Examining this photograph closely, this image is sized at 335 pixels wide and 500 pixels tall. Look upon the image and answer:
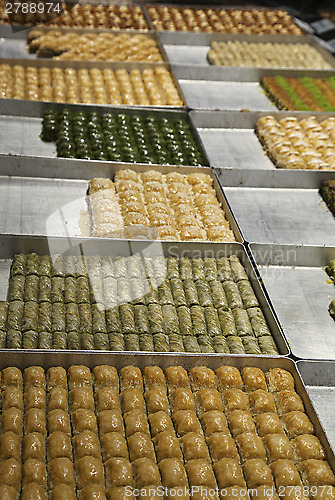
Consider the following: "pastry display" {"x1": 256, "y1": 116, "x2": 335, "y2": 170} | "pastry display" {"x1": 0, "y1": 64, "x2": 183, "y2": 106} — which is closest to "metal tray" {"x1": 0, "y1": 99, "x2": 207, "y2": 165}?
"pastry display" {"x1": 0, "y1": 64, "x2": 183, "y2": 106}

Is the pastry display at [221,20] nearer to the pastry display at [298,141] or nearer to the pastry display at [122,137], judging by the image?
the pastry display at [298,141]

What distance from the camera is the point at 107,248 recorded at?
18.1ft

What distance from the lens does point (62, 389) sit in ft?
14.0

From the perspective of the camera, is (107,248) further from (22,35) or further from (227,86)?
(22,35)

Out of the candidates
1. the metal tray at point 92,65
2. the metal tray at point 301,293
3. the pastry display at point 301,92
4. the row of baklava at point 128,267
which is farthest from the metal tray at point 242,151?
the row of baklava at point 128,267

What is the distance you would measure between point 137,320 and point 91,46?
244 inches

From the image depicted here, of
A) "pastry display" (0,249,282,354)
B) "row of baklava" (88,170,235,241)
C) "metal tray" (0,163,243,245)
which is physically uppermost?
"row of baklava" (88,170,235,241)

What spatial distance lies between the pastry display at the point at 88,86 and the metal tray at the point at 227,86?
473 mm

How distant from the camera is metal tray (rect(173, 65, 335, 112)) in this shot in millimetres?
8906

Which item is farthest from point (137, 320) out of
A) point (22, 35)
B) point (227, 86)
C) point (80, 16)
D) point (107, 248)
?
point (80, 16)

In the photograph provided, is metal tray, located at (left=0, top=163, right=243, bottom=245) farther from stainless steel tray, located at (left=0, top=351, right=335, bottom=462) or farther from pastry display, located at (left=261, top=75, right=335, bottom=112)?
pastry display, located at (left=261, top=75, right=335, bottom=112)

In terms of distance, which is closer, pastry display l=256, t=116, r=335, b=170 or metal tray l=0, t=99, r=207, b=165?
metal tray l=0, t=99, r=207, b=165

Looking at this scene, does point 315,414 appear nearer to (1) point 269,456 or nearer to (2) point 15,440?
(1) point 269,456

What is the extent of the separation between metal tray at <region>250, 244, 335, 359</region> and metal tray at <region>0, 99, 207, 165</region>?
6.29 feet
